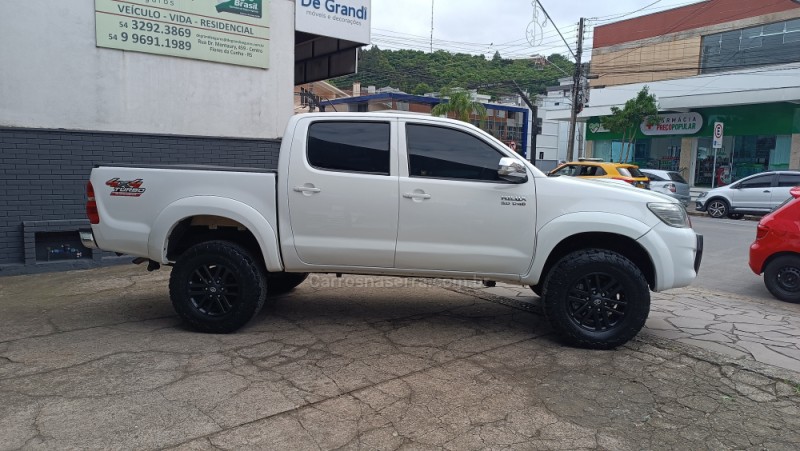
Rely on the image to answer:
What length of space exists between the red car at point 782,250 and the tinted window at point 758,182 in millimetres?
11414

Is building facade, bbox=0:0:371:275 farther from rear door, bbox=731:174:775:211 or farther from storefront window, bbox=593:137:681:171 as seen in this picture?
storefront window, bbox=593:137:681:171

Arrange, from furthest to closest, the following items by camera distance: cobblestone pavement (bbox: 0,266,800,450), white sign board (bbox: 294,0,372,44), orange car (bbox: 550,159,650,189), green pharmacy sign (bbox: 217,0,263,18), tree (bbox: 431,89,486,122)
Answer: tree (bbox: 431,89,486,122), orange car (bbox: 550,159,650,189), white sign board (bbox: 294,0,372,44), green pharmacy sign (bbox: 217,0,263,18), cobblestone pavement (bbox: 0,266,800,450)

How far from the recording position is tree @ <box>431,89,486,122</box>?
39.1m

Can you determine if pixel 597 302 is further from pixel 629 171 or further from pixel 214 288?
pixel 629 171

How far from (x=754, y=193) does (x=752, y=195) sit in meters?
0.08

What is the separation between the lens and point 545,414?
12.1 ft

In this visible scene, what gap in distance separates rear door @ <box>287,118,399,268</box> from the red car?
5493mm

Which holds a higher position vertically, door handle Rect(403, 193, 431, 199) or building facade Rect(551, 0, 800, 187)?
building facade Rect(551, 0, 800, 187)

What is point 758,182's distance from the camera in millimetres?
17547

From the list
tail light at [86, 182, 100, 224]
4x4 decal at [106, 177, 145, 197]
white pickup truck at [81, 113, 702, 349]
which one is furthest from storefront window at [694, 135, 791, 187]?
tail light at [86, 182, 100, 224]

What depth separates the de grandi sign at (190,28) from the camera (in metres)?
8.37

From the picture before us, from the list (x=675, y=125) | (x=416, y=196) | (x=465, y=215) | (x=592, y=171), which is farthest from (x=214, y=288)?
(x=675, y=125)

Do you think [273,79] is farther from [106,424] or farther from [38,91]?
[106,424]

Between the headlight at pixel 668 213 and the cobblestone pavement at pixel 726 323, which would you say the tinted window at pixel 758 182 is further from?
the headlight at pixel 668 213
